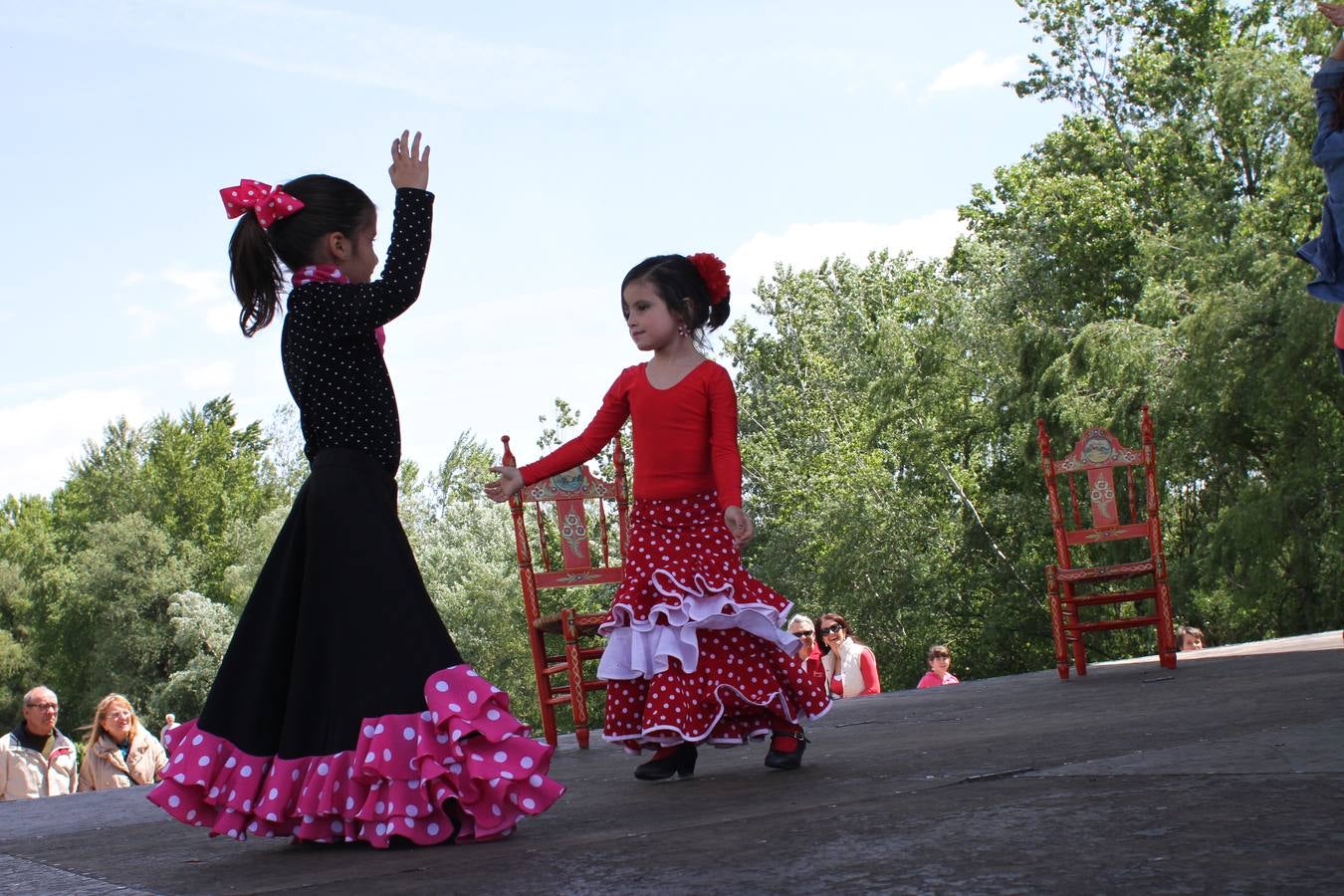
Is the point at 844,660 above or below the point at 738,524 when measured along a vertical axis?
below

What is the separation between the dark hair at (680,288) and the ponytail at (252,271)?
1.48 metres

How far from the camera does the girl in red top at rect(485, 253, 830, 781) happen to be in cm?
429

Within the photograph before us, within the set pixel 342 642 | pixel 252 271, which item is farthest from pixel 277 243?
pixel 342 642

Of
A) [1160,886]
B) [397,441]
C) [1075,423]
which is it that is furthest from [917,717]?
[1075,423]

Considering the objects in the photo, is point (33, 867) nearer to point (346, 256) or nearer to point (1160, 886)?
point (346, 256)

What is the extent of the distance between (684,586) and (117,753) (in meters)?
5.01

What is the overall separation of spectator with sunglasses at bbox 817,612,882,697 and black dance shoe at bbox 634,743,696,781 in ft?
20.0

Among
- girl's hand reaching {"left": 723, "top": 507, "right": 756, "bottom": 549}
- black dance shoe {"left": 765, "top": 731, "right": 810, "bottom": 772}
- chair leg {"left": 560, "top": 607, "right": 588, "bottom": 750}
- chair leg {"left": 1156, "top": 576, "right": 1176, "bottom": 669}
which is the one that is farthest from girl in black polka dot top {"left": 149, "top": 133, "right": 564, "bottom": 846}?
chair leg {"left": 1156, "top": 576, "right": 1176, "bottom": 669}

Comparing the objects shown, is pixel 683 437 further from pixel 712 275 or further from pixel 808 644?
pixel 808 644

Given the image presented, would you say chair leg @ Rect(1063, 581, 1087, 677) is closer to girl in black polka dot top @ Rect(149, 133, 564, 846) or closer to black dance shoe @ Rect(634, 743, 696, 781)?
black dance shoe @ Rect(634, 743, 696, 781)

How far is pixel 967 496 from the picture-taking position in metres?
32.3

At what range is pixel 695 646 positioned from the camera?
4270 mm

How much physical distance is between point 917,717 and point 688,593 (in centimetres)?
223

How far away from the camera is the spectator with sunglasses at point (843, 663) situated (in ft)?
34.6
